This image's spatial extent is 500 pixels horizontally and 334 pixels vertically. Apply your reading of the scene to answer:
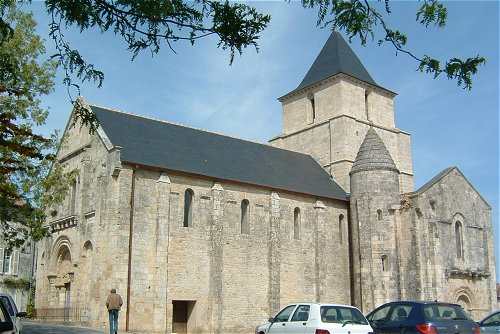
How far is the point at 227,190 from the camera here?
1062 inches

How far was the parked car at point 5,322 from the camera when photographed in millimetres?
10148

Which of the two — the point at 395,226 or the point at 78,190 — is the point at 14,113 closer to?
the point at 78,190

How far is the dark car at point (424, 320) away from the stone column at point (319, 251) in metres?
15.5

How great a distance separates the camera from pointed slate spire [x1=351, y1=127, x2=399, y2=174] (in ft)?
101

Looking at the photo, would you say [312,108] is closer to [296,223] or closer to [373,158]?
[373,158]

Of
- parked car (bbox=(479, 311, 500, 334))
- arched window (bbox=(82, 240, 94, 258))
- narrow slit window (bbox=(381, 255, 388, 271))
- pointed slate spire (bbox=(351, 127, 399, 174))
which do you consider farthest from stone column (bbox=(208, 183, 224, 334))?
parked car (bbox=(479, 311, 500, 334))

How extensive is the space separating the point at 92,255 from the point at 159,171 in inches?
172

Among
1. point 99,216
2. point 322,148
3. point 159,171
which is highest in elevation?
point 322,148

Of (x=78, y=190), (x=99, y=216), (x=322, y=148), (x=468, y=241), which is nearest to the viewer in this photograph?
(x=99, y=216)

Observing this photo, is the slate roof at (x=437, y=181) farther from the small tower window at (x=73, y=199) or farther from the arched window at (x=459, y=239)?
the small tower window at (x=73, y=199)

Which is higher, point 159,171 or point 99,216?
point 159,171

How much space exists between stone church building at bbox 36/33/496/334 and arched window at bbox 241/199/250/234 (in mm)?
56

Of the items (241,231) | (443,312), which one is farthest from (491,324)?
(241,231)

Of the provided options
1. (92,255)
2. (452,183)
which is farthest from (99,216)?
(452,183)
